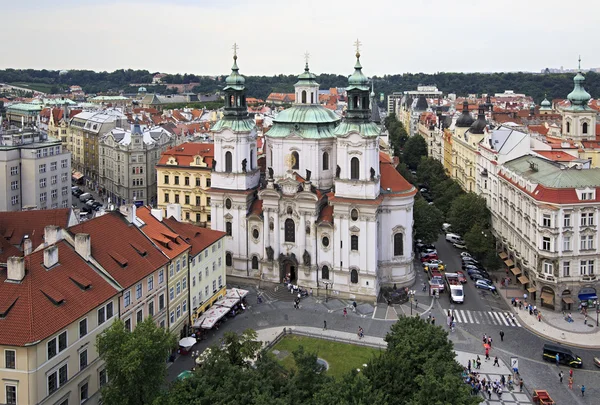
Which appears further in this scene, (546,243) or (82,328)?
(546,243)

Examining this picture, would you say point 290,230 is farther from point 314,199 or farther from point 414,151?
point 414,151

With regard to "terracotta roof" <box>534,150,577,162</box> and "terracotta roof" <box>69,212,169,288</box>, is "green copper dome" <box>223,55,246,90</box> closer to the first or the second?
"terracotta roof" <box>69,212,169,288</box>

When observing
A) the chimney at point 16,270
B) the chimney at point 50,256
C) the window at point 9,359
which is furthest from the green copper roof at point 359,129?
the window at point 9,359

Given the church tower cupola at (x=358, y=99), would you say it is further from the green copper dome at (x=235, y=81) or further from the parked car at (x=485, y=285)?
the parked car at (x=485, y=285)

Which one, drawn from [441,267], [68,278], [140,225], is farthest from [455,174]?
[68,278]

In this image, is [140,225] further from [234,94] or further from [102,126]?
[102,126]

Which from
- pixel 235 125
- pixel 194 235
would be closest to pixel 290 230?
pixel 194 235

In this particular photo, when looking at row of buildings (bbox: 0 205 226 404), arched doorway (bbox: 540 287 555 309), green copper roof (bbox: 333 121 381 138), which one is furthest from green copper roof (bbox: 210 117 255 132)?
arched doorway (bbox: 540 287 555 309)
